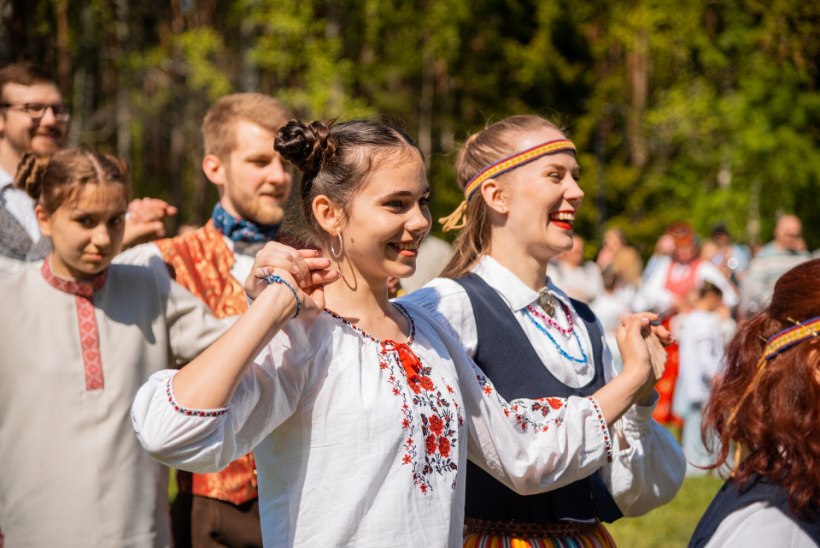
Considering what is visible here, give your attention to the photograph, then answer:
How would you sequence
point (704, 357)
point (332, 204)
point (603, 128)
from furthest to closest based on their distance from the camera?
point (603, 128)
point (704, 357)
point (332, 204)

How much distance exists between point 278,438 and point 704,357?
7691 millimetres

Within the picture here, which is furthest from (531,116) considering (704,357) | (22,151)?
(704,357)

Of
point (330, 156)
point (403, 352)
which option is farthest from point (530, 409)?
point (330, 156)

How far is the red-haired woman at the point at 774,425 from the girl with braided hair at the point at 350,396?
350mm

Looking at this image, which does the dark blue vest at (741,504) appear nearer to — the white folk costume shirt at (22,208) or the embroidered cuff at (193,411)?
the embroidered cuff at (193,411)

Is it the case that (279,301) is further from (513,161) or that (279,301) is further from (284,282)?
(513,161)

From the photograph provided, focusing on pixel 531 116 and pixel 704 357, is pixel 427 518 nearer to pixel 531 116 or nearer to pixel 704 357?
pixel 531 116

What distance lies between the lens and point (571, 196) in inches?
125

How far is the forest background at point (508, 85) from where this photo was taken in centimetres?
2011

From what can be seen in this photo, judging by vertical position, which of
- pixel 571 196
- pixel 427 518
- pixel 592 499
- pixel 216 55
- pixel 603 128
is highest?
pixel 571 196

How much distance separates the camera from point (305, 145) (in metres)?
2.39

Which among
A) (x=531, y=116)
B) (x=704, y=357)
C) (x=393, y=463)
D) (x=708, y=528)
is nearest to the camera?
(x=393, y=463)

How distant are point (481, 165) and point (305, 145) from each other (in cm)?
107

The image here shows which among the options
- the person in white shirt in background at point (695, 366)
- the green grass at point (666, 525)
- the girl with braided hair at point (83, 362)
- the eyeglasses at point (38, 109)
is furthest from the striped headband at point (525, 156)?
the person in white shirt in background at point (695, 366)
